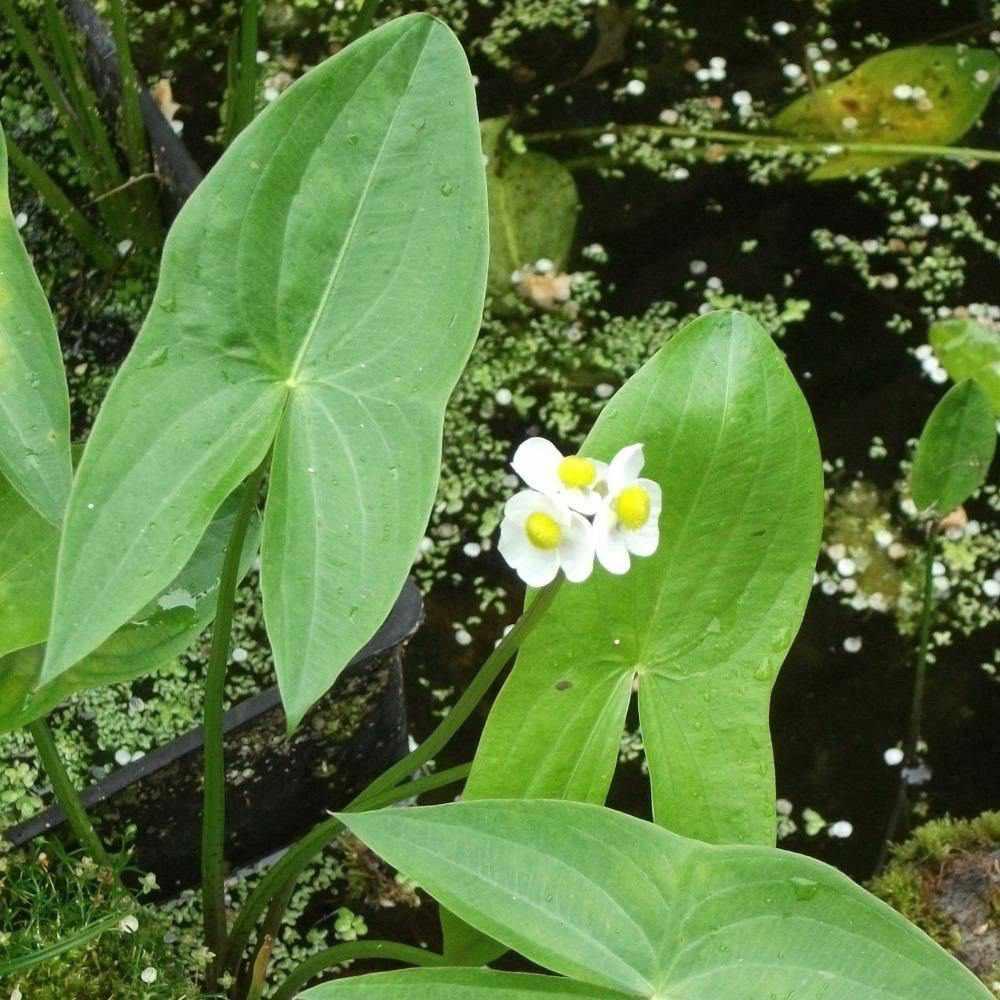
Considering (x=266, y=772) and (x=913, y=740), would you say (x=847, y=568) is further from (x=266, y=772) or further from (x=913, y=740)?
(x=266, y=772)

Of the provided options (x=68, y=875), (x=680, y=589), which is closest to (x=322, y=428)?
(x=680, y=589)

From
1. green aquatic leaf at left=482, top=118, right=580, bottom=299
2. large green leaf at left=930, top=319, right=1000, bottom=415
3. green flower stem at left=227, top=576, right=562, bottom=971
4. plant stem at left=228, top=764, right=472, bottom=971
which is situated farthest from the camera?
green aquatic leaf at left=482, top=118, right=580, bottom=299

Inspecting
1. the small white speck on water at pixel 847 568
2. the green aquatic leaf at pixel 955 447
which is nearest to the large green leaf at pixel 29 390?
the green aquatic leaf at pixel 955 447

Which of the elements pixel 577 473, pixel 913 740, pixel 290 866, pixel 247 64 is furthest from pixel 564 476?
pixel 913 740

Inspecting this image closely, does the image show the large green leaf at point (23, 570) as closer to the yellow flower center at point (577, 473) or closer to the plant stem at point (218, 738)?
the plant stem at point (218, 738)

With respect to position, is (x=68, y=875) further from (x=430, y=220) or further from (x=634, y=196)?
(x=634, y=196)

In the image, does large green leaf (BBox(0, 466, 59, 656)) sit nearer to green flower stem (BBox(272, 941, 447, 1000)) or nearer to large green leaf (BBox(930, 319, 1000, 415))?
green flower stem (BBox(272, 941, 447, 1000))

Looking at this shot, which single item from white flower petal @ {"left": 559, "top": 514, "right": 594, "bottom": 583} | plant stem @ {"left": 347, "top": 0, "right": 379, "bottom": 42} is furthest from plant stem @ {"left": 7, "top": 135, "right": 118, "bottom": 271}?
white flower petal @ {"left": 559, "top": 514, "right": 594, "bottom": 583}
